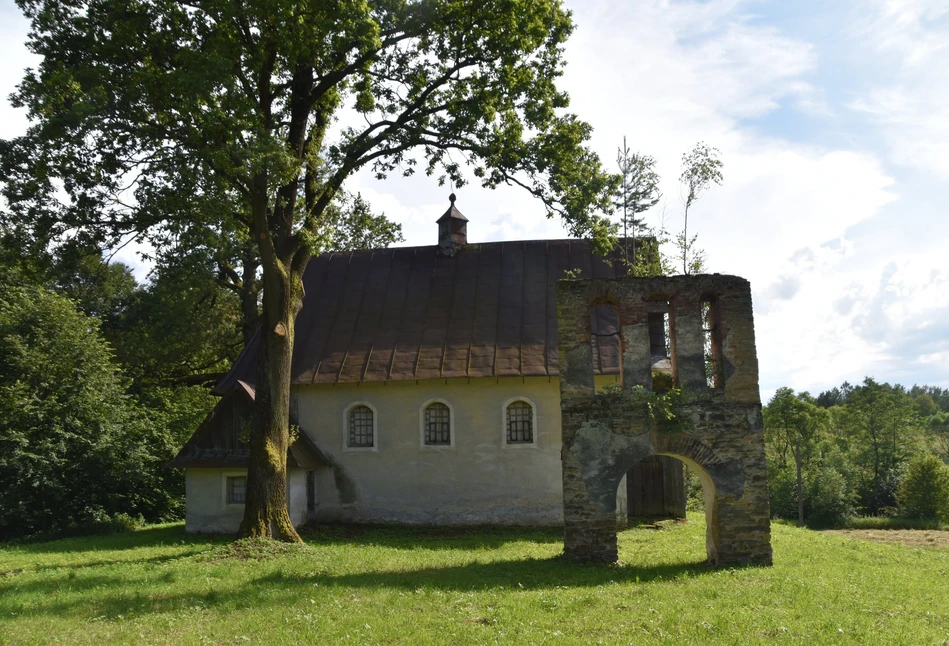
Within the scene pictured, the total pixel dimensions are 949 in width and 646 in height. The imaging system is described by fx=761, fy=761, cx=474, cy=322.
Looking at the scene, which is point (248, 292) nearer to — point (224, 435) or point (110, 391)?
point (110, 391)

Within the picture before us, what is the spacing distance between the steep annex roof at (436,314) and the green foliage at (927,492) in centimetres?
2325

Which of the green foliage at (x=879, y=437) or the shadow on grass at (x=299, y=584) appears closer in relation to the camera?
the shadow on grass at (x=299, y=584)

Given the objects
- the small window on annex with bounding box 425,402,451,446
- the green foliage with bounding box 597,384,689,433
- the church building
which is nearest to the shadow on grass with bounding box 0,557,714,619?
the green foliage with bounding box 597,384,689,433

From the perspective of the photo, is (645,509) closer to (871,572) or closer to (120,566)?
(871,572)

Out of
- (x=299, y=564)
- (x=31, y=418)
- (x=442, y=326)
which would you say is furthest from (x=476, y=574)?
(x=31, y=418)

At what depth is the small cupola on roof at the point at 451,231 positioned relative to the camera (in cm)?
2450

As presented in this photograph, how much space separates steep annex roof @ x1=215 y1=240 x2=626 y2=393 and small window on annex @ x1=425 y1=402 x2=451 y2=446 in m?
1.22

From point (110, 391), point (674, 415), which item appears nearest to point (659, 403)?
point (674, 415)

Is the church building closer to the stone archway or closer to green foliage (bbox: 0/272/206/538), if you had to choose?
green foliage (bbox: 0/272/206/538)

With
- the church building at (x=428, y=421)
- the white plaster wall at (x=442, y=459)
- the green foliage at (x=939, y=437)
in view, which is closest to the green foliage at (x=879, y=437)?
the green foliage at (x=939, y=437)

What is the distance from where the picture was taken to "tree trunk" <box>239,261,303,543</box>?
51.3ft

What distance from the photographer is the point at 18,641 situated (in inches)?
345

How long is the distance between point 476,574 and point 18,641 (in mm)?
6618

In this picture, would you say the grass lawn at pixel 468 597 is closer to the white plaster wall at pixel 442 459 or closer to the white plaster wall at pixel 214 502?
the white plaster wall at pixel 214 502
